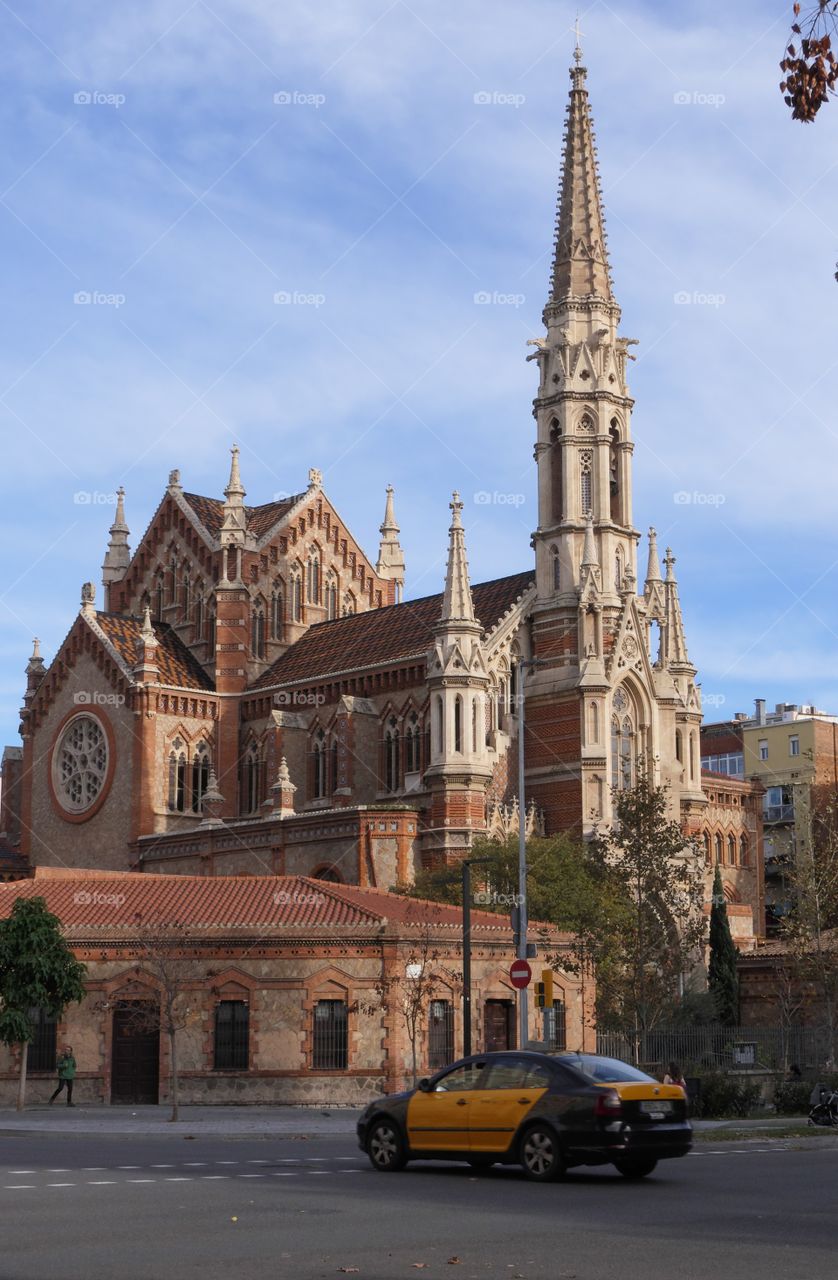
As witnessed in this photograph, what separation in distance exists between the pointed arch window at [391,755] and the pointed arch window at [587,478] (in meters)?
10.9

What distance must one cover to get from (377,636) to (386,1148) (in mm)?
47810

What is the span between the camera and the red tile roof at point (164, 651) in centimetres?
6988

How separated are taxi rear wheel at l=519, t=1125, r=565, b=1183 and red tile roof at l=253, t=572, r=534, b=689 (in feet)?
141

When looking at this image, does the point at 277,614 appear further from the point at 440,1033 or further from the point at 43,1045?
the point at 440,1033

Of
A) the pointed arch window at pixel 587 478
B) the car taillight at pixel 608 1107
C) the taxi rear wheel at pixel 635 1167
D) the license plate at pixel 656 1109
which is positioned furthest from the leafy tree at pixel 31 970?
the pointed arch window at pixel 587 478

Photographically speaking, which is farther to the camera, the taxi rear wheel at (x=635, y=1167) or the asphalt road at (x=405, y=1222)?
the taxi rear wheel at (x=635, y=1167)

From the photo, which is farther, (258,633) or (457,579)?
(258,633)

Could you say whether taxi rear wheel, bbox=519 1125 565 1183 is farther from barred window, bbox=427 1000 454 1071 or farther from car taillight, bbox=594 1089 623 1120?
barred window, bbox=427 1000 454 1071

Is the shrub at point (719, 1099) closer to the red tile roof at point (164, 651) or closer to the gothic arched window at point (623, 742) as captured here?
the gothic arched window at point (623, 742)

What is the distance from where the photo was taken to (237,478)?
7294 centimetres

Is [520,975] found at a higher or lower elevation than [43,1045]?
higher

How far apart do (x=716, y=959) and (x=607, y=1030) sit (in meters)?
14.6

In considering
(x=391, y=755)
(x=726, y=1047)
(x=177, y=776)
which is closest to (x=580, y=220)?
(x=391, y=755)

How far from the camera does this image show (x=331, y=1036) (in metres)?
39.0
